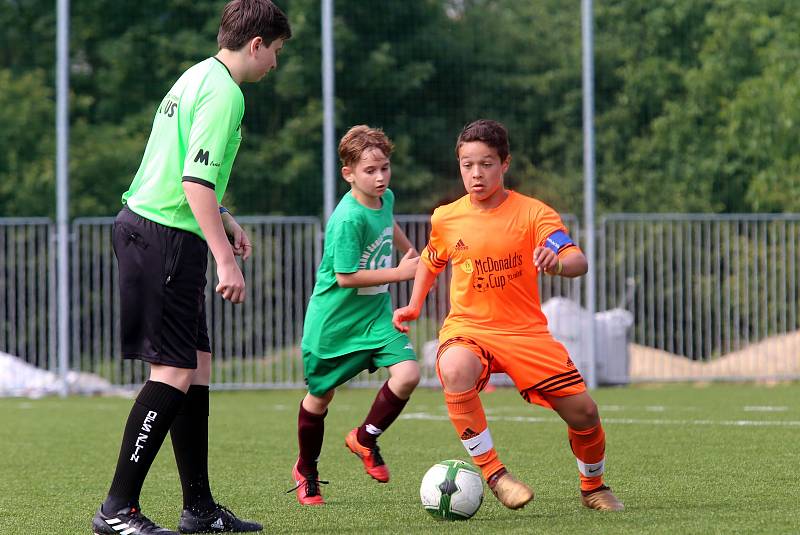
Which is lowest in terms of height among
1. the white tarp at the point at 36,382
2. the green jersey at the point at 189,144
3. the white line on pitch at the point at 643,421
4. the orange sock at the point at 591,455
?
the white tarp at the point at 36,382

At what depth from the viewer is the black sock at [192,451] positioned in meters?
4.85

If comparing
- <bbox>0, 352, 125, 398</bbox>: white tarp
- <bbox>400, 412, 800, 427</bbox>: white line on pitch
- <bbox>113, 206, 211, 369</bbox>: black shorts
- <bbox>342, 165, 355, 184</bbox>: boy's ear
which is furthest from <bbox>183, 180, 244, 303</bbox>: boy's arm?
<bbox>0, 352, 125, 398</bbox>: white tarp

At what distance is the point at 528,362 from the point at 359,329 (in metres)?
1.09

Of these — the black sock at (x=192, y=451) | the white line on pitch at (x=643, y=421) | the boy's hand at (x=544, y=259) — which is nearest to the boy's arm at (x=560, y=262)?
the boy's hand at (x=544, y=259)

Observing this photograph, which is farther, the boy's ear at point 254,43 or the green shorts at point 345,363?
the green shorts at point 345,363

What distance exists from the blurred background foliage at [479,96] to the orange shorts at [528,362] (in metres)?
9.59

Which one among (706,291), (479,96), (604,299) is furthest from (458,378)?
(479,96)

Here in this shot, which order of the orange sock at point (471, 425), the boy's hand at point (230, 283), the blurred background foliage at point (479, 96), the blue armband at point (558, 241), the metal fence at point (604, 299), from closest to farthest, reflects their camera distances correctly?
the boy's hand at point (230, 283)
the blue armband at point (558, 241)
the orange sock at point (471, 425)
the metal fence at point (604, 299)
the blurred background foliage at point (479, 96)

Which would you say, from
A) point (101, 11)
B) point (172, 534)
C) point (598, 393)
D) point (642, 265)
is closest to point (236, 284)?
point (172, 534)

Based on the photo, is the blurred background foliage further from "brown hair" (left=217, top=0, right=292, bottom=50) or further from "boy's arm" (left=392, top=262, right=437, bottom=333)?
"brown hair" (left=217, top=0, right=292, bottom=50)

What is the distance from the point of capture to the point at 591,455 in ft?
17.1

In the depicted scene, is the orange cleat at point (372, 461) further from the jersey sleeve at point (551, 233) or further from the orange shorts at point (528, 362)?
the jersey sleeve at point (551, 233)

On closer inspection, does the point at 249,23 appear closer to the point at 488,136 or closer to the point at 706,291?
the point at 488,136

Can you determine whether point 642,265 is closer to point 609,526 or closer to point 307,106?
point 307,106
